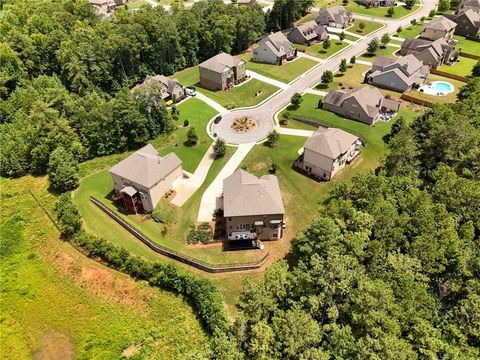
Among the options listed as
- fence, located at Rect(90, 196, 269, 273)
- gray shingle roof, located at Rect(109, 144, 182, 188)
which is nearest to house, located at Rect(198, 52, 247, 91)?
gray shingle roof, located at Rect(109, 144, 182, 188)

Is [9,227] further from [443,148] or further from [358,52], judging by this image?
[358,52]

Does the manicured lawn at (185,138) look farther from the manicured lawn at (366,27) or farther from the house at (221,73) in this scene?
the manicured lawn at (366,27)

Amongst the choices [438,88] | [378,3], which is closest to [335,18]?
[378,3]

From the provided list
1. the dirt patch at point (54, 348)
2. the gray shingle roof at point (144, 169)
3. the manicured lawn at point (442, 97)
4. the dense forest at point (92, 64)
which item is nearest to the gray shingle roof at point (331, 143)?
the gray shingle roof at point (144, 169)

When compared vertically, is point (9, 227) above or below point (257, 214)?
below

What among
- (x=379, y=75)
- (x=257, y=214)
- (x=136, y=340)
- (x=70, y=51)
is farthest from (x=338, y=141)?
(x=70, y=51)

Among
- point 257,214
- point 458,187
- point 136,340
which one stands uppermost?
point 458,187
